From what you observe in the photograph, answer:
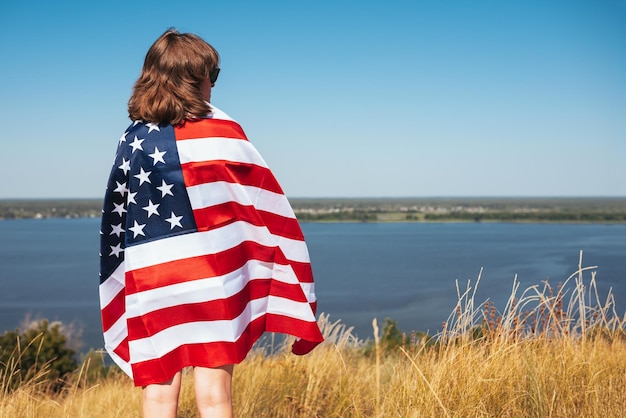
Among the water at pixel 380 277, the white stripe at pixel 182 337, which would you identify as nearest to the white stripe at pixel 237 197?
the white stripe at pixel 182 337

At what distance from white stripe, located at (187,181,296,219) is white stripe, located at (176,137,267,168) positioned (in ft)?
0.33

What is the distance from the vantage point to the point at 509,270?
56.9 meters

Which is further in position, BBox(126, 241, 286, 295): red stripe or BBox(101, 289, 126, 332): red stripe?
BBox(101, 289, 126, 332): red stripe

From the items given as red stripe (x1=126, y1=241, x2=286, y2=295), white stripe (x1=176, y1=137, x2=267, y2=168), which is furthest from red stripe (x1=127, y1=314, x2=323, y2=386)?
white stripe (x1=176, y1=137, x2=267, y2=168)

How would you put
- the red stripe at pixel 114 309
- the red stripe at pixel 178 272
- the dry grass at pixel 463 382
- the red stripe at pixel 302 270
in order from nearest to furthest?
the red stripe at pixel 178 272 → the red stripe at pixel 302 270 → the red stripe at pixel 114 309 → the dry grass at pixel 463 382

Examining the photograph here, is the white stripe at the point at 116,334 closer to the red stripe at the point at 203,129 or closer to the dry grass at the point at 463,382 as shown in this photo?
the dry grass at the point at 463,382

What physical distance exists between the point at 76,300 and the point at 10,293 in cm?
1122

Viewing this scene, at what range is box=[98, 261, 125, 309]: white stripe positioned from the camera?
106 inches

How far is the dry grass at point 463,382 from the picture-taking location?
3.10 m

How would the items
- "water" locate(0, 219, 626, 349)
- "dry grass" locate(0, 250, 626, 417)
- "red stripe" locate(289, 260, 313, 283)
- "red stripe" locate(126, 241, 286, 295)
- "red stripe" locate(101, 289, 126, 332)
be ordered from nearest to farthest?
"red stripe" locate(126, 241, 286, 295), "red stripe" locate(289, 260, 313, 283), "red stripe" locate(101, 289, 126, 332), "dry grass" locate(0, 250, 626, 417), "water" locate(0, 219, 626, 349)

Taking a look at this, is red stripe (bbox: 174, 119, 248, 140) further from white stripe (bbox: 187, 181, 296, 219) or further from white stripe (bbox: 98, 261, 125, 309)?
white stripe (bbox: 98, 261, 125, 309)

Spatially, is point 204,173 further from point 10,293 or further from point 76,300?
point 10,293

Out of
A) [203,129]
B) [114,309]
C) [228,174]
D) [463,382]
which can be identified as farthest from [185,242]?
[463,382]

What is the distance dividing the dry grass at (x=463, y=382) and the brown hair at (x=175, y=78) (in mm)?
1530
